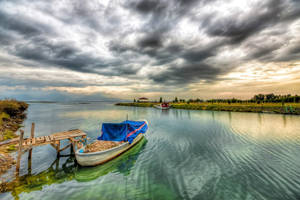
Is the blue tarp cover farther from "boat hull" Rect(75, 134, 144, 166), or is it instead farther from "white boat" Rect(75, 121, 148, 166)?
"boat hull" Rect(75, 134, 144, 166)

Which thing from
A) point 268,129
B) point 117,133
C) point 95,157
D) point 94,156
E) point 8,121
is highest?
point 117,133

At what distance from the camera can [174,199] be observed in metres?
7.14

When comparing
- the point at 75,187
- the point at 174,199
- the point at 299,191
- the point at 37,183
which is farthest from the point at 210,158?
the point at 37,183

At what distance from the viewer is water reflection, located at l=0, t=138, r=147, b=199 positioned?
815cm

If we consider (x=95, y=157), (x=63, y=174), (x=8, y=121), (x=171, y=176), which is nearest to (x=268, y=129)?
(x=171, y=176)

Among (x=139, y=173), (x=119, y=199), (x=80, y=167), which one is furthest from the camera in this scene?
(x=80, y=167)

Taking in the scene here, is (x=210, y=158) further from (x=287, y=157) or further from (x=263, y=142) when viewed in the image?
(x=263, y=142)

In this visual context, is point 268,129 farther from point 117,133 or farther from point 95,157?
point 95,157

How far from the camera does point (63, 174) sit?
32.9 feet

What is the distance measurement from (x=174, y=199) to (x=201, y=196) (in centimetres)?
167

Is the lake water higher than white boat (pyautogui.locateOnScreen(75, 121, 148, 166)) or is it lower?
lower

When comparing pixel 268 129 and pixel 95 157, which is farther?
pixel 268 129

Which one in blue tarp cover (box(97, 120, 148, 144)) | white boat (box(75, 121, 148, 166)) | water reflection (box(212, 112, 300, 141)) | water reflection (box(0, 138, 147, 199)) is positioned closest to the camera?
water reflection (box(0, 138, 147, 199))

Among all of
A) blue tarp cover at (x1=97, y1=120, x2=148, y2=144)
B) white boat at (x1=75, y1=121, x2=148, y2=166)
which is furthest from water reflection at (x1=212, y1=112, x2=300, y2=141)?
white boat at (x1=75, y1=121, x2=148, y2=166)
